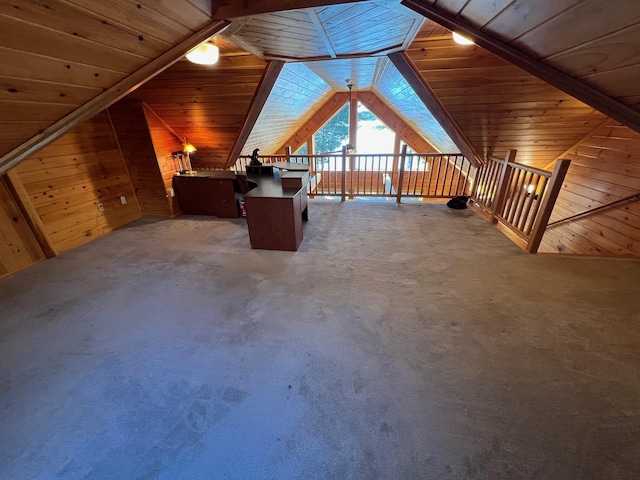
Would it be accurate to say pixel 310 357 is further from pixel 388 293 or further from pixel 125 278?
pixel 125 278

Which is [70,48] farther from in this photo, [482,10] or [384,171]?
[384,171]

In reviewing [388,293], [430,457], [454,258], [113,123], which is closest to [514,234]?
[454,258]

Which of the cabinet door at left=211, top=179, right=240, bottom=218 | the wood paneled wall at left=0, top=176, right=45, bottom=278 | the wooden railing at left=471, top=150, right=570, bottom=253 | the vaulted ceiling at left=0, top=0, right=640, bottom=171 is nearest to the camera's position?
the vaulted ceiling at left=0, top=0, right=640, bottom=171

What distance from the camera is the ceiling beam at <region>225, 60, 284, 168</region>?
3.23 meters

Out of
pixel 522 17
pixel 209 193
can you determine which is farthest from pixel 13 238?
pixel 522 17

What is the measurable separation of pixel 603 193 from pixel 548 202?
6.33 feet

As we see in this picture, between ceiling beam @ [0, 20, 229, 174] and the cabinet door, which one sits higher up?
ceiling beam @ [0, 20, 229, 174]

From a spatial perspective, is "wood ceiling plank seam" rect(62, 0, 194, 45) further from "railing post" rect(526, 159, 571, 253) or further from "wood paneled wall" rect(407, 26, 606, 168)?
"railing post" rect(526, 159, 571, 253)

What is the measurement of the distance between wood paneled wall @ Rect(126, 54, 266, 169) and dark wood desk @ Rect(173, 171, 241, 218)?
71 centimetres

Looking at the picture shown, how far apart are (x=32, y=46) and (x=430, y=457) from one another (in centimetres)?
297

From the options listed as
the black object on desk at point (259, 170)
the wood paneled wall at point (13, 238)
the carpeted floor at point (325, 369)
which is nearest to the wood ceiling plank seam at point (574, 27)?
the carpeted floor at point (325, 369)

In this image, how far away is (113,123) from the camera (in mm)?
3742

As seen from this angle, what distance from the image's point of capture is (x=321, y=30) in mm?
2408

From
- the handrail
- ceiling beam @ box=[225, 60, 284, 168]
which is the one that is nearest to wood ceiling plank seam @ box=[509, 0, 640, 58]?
ceiling beam @ box=[225, 60, 284, 168]
